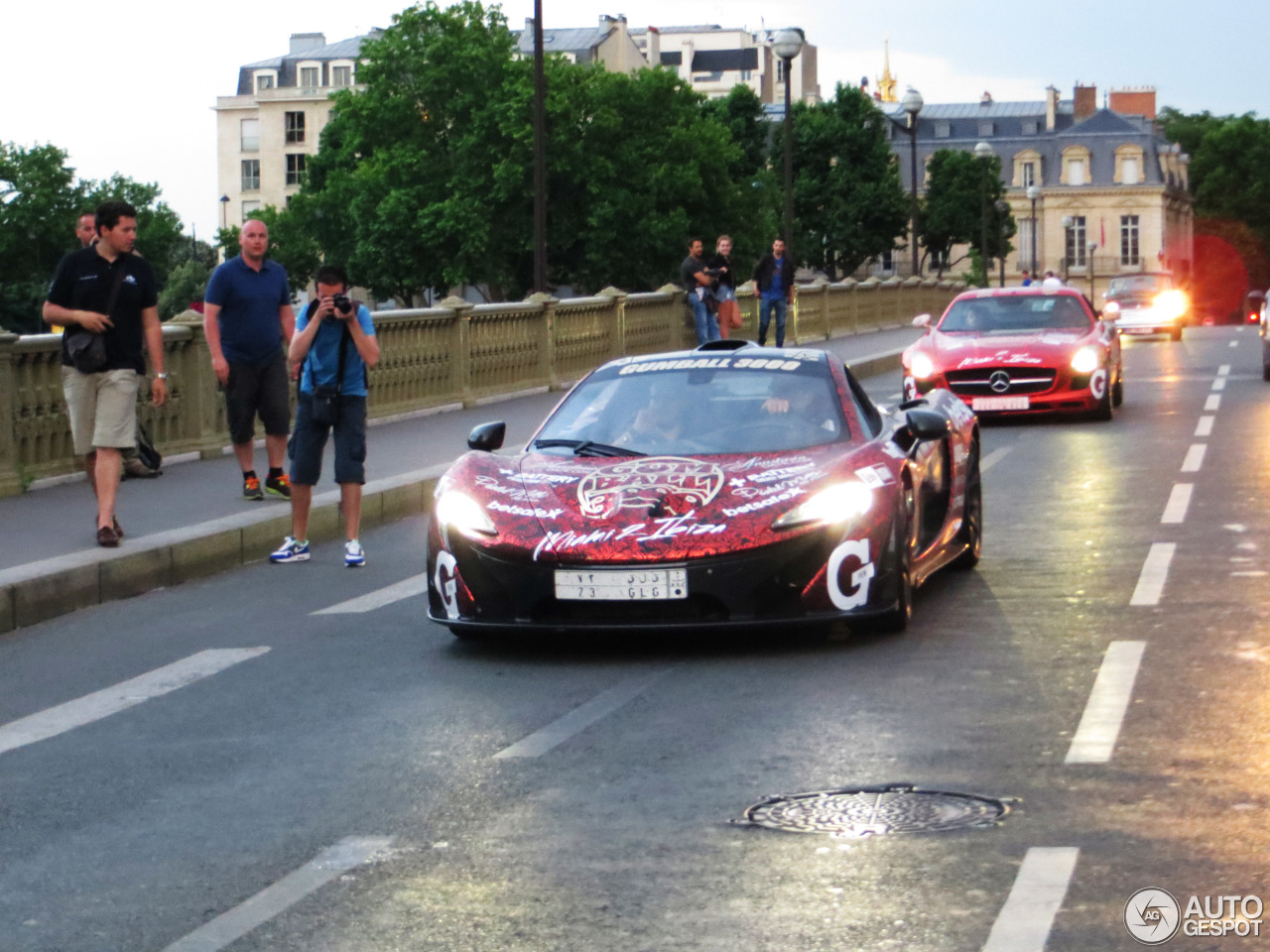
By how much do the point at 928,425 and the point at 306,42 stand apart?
497ft

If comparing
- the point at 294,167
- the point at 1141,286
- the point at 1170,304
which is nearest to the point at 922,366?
the point at 1170,304

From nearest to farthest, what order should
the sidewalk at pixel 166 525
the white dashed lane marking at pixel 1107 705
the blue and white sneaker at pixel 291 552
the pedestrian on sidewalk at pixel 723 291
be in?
the white dashed lane marking at pixel 1107 705 < the sidewalk at pixel 166 525 < the blue and white sneaker at pixel 291 552 < the pedestrian on sidewalk at pixel 723 291

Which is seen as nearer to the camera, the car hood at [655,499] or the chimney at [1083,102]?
the car hood at [655,499]

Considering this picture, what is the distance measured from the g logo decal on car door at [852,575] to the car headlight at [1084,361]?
13252 millimetres

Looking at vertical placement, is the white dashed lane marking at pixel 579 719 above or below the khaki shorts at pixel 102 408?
below

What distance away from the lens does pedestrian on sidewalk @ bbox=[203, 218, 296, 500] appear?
1384 cm

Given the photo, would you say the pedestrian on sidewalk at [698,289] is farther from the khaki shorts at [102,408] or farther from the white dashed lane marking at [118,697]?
the white dashed lane marking at [118,697]

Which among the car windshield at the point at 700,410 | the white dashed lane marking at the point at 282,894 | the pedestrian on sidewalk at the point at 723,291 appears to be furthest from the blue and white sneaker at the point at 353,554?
the pedestrian on sidewalk at the point at 723,291

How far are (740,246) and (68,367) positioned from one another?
243 ft

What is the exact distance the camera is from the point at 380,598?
10.5 m

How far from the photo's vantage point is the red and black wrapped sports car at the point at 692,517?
8.24m

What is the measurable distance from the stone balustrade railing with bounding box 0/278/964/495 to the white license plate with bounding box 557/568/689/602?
23.8 feet

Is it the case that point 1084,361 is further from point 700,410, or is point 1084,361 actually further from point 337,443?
point 700,410

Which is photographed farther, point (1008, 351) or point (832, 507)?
point (1008, 351)
